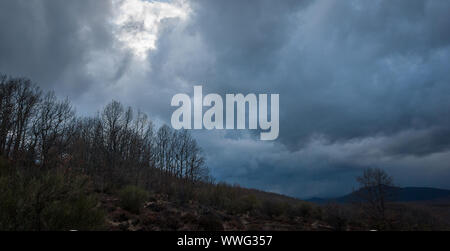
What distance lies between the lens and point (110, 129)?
130 ft

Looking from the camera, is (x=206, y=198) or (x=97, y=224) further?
(x=206, y=198)
